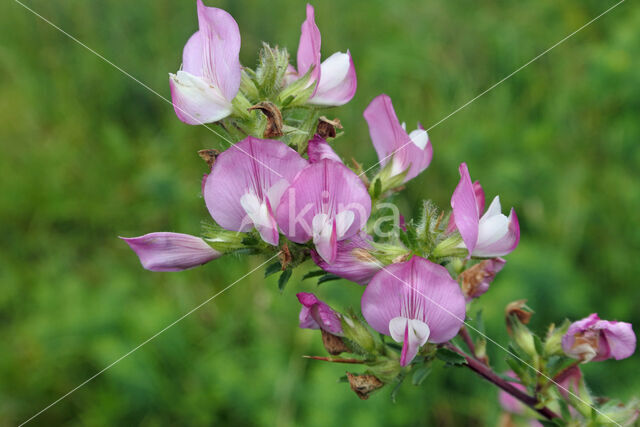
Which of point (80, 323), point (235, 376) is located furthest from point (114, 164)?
point (235, 376)

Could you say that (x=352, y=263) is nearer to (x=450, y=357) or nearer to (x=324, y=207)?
(x=324, y=207)

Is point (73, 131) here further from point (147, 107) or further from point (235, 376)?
point (235, 376)

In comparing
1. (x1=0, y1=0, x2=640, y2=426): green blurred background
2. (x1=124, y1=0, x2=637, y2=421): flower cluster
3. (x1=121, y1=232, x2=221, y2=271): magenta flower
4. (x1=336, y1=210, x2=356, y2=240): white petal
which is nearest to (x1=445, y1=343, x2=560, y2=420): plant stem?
(x1=124, y1=0, x2=637, y2=421): flower cluster

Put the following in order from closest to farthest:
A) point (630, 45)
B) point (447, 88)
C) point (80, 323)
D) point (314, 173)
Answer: point (314, 173)
point (80, 323)
point (630, 45)
point (447, 88)

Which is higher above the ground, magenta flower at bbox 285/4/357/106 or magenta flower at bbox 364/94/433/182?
magenta flower at bbox 285/4/357/106

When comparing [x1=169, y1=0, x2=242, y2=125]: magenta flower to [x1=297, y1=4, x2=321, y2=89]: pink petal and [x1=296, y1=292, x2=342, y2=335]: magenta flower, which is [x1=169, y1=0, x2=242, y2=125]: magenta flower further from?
[x1=296, y1=292, x2=342, y2=335]: magenta flower
